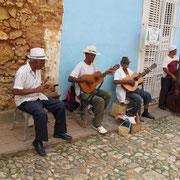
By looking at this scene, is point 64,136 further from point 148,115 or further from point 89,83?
point 148,115

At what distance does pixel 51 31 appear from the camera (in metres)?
4.32

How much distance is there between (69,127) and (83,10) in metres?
2.44

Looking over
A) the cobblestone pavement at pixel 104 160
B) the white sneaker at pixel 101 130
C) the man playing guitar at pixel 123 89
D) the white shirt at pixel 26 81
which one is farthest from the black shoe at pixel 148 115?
the white shirt at pixel 26 81

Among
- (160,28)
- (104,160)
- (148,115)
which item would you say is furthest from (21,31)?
(160,28)

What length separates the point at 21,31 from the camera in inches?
155

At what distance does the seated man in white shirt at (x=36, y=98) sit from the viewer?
3293 mm

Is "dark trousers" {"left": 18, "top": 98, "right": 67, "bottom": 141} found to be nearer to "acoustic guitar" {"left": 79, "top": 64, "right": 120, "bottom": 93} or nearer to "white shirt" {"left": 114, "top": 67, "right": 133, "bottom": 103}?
"acoustic guitar" {"left": 79, "top": 64, "right": 120, "bottom": 93}

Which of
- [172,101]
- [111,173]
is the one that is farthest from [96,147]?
[172,101]

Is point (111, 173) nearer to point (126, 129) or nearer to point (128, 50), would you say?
point (126, 129)

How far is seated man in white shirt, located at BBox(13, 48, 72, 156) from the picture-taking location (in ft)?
10.8

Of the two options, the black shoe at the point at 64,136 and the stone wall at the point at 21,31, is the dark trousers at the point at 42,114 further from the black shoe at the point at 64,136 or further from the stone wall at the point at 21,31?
the stone wall at the point at 21,31

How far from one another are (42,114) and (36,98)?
1.48 feet

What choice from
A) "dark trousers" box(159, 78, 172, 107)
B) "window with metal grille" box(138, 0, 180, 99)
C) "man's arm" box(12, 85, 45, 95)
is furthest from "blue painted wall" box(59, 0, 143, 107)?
"man's arm" box(12, 85, 45, 95)

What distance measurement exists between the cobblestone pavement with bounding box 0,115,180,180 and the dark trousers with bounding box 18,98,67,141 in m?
0.31
